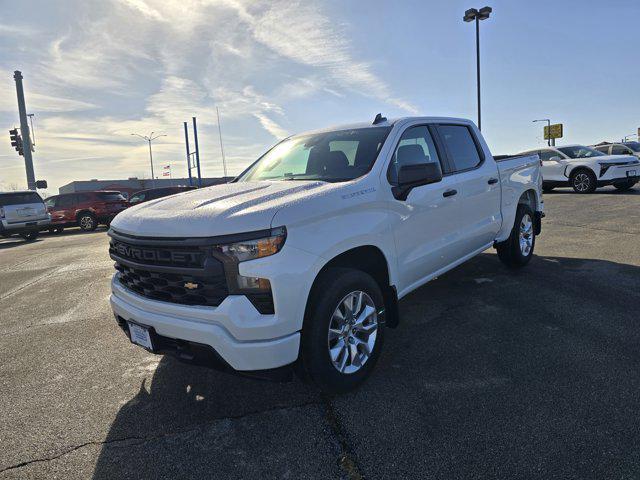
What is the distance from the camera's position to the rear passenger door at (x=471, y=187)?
14.7ft

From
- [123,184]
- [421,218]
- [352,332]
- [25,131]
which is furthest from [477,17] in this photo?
[123,184]

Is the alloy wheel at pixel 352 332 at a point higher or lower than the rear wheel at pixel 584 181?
lower

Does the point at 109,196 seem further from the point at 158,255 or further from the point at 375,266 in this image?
the point at 375,266

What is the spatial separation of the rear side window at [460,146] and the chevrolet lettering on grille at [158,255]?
2.90 m

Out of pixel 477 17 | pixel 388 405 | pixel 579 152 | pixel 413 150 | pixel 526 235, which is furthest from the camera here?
pixel 477 17

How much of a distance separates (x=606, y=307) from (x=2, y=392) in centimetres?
534

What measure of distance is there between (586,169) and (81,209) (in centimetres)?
1939

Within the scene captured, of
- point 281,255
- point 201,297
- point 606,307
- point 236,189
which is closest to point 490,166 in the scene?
point 606,307

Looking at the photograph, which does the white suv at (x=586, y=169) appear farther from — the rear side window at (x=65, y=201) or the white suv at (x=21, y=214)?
the rear side window at (x=65, y=201)

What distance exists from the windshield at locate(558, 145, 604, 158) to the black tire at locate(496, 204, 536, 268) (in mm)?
12054

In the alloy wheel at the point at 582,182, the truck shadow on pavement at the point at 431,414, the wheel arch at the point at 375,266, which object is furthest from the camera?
the alloy wheel at the point at 582,182

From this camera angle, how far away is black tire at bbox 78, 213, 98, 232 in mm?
18719

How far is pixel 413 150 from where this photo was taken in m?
3.90

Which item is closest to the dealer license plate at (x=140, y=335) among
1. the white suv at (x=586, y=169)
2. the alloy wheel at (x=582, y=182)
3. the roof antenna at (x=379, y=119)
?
the roof antenna at (x=379, y=119)
